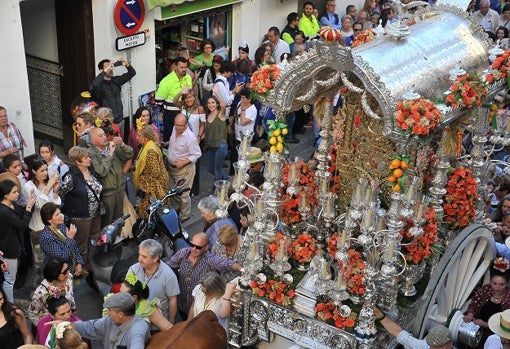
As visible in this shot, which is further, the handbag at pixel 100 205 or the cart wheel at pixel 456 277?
the handbag at pixel 100 205

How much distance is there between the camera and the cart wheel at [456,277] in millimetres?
6578

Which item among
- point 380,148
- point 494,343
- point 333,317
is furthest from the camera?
point 380,148

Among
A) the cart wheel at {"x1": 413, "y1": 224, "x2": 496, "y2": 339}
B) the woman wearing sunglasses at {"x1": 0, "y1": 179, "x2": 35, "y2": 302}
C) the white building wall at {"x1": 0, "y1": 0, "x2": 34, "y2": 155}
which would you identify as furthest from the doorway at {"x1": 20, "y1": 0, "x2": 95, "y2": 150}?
the cart wheel at {"x1": 413, "y1": 224, "x2": 496, "y2": 339}

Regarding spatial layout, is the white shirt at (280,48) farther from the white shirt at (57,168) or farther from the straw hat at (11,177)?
the straw hat at (11,177)

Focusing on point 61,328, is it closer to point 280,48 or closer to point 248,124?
point 248,124

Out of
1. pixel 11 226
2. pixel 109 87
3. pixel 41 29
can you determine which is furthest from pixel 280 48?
pixel 11 226

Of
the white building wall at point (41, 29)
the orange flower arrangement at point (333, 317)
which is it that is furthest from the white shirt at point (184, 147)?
the orange flower arrangement at point (333, 317)

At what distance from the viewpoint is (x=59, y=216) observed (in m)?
7.34

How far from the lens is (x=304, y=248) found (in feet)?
22.8

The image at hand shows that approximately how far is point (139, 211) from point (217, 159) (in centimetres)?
166

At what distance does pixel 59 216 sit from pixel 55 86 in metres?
4.90

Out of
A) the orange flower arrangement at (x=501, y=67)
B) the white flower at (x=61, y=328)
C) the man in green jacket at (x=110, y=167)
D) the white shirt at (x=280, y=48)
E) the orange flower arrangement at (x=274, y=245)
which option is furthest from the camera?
the white shirt at (x=280, y=48)

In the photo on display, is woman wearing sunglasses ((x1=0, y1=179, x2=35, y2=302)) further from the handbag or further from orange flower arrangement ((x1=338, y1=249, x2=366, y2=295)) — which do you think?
orange flower arrangement ((x1=338, y1=249, x2=366, y2=295))

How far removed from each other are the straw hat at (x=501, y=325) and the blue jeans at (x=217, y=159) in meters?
5.01
